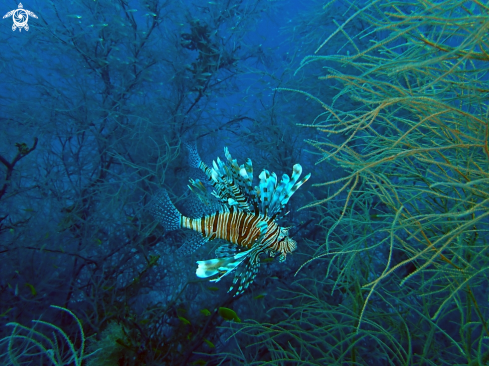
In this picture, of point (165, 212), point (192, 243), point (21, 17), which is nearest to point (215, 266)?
point (192, 243)

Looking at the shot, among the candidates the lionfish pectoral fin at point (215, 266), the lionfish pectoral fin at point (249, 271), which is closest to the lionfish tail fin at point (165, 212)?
the lionfish pectoral fin at point (249, 271)

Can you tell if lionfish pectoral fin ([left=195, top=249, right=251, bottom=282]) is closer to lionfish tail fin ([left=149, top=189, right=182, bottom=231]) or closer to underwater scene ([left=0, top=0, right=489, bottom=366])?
underwater scene ([left=0, top=0, right=489, bottom=366])

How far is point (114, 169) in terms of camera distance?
5516 millimetres

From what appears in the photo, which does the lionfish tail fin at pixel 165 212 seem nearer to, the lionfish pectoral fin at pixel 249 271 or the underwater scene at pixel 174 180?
the underwater scene at pixel 174 180

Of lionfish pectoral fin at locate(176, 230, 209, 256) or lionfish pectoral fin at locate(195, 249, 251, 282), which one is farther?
lionfish pectoral fin at locate(176, 230, 209, 256)

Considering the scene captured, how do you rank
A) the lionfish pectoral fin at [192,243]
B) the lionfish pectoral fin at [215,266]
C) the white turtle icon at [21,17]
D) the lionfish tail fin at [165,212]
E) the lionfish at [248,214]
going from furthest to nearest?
the white turtle icon at [21,17]
the lionfish tail fin at [165,212]
the lionfish pectoral fin at [192,243]
the lionfish at [248,214]
the lionfish pectoral fin at [215,266]

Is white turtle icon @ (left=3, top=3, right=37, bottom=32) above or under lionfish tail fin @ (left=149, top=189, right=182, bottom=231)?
above

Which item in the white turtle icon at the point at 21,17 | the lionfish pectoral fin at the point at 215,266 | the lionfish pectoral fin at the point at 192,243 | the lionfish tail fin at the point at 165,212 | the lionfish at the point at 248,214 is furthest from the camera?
the white turtle icon at the point at 21,17

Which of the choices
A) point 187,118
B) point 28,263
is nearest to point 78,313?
point 28,263

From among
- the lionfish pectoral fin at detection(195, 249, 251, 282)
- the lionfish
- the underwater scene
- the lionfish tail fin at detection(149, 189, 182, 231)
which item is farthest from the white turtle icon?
the lionfish pectoral fin at detection(195, 249, 251, 282)

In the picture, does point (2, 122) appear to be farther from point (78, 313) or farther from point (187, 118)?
point (78, 313)

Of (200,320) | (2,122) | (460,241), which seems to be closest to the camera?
(460,241)

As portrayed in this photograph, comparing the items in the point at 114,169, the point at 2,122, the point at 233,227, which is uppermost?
the point at 2,122

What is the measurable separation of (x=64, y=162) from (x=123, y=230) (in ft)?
5.27
